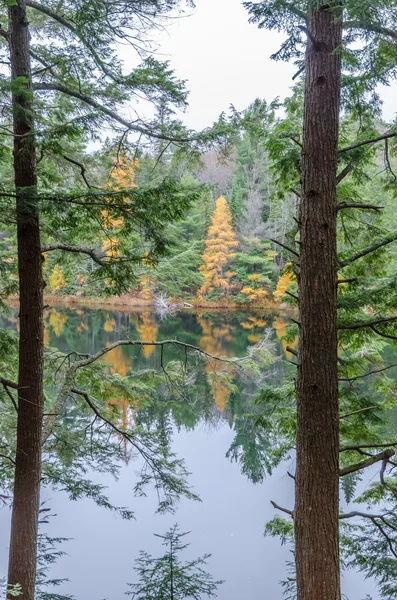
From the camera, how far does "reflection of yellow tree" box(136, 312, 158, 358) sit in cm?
1482

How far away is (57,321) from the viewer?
1870 centimetres

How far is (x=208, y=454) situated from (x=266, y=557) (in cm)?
282

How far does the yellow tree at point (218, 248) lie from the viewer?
20234 mm

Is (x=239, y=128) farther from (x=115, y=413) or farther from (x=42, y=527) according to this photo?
(x=42, y=527)

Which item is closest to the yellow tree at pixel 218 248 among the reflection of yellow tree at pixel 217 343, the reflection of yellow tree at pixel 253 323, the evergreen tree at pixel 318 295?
the reflection of yellow tree at pixel 217 343

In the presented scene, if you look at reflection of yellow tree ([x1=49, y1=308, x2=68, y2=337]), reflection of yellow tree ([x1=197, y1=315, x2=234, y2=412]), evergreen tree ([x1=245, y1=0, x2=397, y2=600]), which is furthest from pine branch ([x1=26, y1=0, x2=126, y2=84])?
reflection of yellow tree ([x1=49, y1=308, x2=68, y2=337])

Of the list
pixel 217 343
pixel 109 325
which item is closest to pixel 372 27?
pixel 217 343

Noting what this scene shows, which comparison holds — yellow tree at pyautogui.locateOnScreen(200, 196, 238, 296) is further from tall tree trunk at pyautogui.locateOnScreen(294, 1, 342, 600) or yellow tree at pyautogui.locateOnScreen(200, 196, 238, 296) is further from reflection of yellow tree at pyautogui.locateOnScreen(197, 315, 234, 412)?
tall tree trunk at pyautogui.locateOnScreen(294, 1, 342, 600)

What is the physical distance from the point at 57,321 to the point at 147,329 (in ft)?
14.5

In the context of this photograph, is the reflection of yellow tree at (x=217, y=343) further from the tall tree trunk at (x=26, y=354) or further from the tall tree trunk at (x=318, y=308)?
the tall tree trunk at (x=318, y=308)

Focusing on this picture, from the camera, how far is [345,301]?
8.57 feet

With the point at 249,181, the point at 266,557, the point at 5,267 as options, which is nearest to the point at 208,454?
the point at 266,557

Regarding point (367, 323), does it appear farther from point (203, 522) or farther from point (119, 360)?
point (119, 360)

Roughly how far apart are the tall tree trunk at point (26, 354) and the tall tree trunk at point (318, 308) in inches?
61.9
